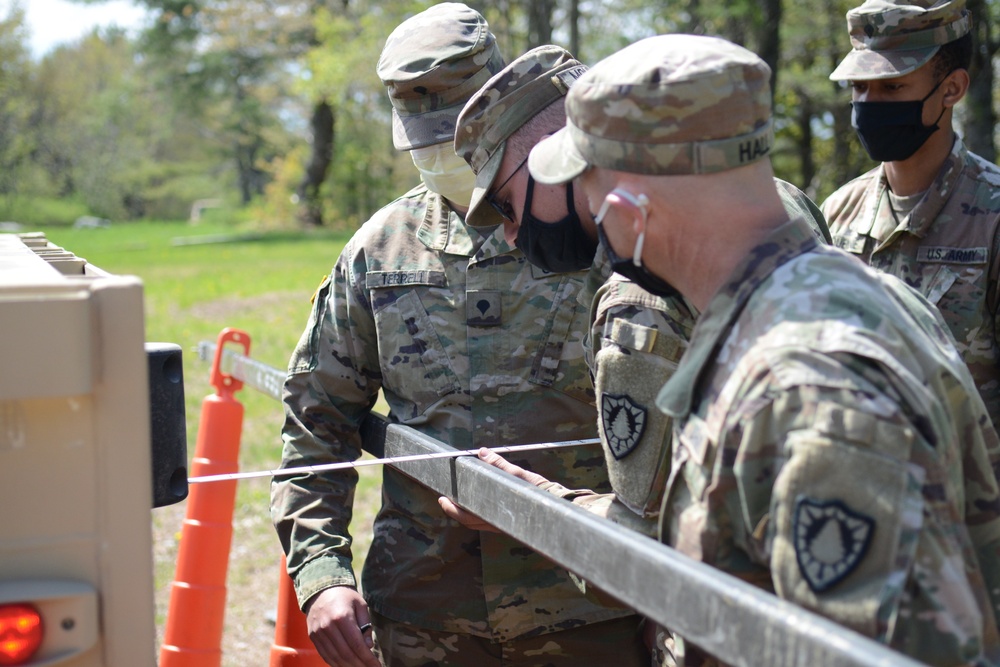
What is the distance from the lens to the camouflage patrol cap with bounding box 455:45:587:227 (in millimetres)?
2246

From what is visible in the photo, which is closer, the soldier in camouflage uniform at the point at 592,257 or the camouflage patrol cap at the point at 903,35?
the soldier in camouflage uniform at the point at 592,257

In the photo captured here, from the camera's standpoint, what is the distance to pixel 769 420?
133 cm

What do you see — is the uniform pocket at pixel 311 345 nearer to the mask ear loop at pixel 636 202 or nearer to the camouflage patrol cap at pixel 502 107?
the camouflage patrol cap at pixel 502 107

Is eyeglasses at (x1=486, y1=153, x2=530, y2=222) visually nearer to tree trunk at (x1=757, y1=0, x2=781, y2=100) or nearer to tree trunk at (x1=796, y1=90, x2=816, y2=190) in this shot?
tree trunk at (x1=757, y1=0, x2=781, y2=100)

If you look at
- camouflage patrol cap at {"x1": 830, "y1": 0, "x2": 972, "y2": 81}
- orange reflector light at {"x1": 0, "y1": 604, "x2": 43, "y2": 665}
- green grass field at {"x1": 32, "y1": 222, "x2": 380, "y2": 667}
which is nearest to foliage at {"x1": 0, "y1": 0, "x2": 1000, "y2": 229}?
green grass field at {"x1": 32, "y1": 222, "x2": 380, "y2": 667}

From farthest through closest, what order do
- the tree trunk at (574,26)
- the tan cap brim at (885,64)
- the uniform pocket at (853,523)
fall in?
the tree trunk at (574,26) → the tan cap brim at (885,64) → the uniform pocket at (853,523)

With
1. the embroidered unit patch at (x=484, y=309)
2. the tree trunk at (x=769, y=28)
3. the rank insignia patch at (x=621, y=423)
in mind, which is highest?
the tree trunk at (x=769, y=28)

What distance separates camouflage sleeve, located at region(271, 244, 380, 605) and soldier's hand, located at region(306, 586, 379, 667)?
0.32 ft

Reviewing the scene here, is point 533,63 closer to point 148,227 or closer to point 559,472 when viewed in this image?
point 559,472

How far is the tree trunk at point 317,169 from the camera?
3175cm

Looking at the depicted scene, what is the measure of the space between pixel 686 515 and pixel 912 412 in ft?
1.15

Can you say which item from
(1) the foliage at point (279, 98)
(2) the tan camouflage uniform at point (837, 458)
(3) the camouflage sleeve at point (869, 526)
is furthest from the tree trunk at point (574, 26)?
(3) the camouflage sleeve at point (869, 526)

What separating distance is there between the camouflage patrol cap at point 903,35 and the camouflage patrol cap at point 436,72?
50.6 inches

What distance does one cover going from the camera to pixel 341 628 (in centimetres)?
245
